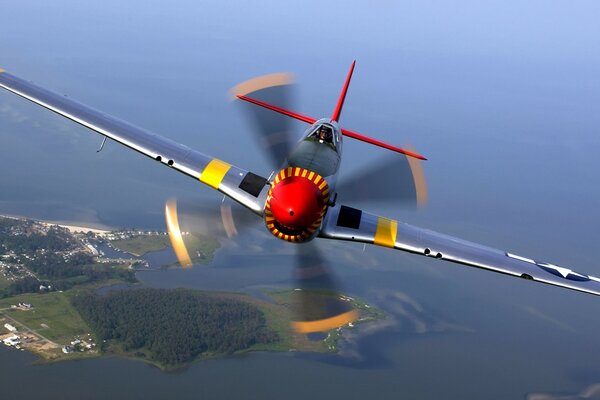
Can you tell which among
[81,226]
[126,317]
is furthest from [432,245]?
[81,226]

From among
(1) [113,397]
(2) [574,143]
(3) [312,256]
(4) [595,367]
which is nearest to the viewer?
(3) [312,256]

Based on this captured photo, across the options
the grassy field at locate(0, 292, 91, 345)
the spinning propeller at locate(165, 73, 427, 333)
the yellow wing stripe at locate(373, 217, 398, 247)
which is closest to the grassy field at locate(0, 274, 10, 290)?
the grassy field at locate(0, 292, 91, 345)

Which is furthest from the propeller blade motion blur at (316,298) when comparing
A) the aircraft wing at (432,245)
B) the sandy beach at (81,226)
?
the sandy beach at (81,226)

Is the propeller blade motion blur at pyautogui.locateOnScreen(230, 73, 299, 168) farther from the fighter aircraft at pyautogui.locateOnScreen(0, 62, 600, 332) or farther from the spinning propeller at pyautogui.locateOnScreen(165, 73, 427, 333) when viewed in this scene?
the fighter aircraft at pyautogui.locateOnScreen(0, 62, 600, 332)

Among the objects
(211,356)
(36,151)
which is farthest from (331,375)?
(36,151)

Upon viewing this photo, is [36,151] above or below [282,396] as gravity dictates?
above

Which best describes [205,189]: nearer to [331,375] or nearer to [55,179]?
[55,179]

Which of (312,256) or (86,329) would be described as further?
(86,329)
